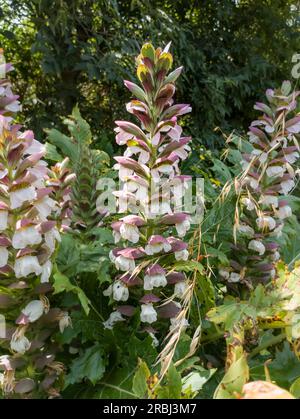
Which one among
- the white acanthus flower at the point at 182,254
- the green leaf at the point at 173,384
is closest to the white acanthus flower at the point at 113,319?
the white acanthus flower at the point at 182,254

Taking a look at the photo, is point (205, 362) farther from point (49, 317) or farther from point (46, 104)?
point (46, 104)

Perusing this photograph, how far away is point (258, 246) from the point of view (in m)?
1.74

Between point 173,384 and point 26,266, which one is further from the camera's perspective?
point 26,266

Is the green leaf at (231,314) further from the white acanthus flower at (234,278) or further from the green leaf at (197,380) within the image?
the white acanthus flower at (234,278)

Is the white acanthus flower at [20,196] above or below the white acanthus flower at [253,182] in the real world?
above

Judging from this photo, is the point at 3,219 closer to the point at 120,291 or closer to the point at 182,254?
the point at 120,291

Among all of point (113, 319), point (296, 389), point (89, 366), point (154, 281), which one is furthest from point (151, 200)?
point (296, 389)

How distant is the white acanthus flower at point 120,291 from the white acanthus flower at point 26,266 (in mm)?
243

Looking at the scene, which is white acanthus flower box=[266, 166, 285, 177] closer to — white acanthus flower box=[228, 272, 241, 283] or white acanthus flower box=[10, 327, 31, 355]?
white acanthus flower box=[228, 272, 241, 283]

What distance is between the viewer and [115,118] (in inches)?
165

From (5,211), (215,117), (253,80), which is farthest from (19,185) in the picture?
(253,80)

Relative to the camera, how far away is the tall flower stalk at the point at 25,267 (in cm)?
117

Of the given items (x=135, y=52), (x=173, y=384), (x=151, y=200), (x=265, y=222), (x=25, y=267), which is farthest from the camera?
(x=135, y=52)

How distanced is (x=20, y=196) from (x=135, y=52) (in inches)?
105
